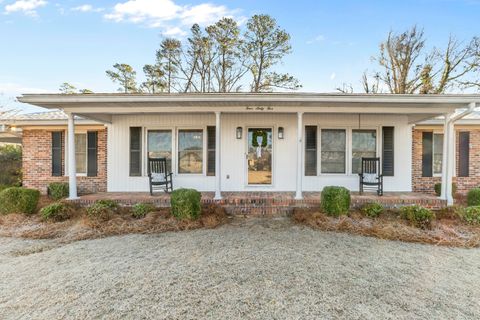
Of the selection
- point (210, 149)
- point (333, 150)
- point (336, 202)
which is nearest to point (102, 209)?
point (210, 149)

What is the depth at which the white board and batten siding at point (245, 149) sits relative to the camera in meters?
7.27

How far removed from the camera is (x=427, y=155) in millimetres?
7965

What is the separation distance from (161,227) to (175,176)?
2.55 m

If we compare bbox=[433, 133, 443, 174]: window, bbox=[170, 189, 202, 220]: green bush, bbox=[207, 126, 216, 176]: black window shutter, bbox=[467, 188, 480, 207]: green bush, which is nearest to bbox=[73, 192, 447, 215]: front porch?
bbox=[170, 189, 202, 220]: green bush

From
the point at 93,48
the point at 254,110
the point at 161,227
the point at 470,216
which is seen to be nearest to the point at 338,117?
the point at 254,110

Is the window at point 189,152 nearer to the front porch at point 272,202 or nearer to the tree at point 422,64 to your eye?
the front porch at point 272,202

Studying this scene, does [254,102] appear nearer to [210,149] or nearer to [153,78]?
[210,149]

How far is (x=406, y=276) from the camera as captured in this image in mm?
3154

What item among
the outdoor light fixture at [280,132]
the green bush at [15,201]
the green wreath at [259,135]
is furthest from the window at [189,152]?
the green bush at [15,201]

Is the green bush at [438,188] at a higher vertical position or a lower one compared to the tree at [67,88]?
lower

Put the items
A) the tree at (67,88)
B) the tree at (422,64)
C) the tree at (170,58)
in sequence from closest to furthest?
the tree at (422,64) → the tree at (170,58) → the tree at (67,88)

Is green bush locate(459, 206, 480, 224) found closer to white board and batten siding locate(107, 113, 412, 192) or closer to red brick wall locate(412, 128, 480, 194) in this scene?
white board and batten siding locate(107, 113, 412, 192)

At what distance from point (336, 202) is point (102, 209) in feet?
16.2

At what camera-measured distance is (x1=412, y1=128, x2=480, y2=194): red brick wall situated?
312 inches
